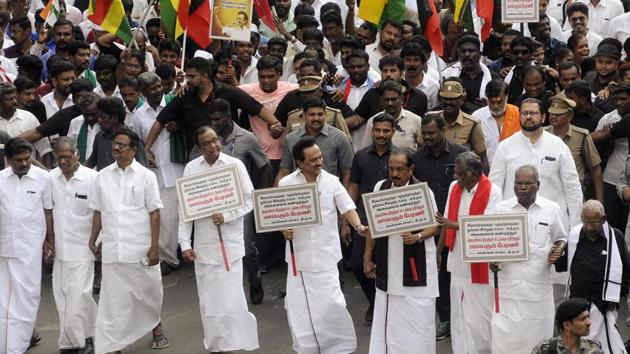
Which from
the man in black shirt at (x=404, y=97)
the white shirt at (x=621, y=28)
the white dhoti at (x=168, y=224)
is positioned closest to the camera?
Result: the man in black shirt at (x=404, y=97)

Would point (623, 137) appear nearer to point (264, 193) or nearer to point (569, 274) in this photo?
point (569, 274)

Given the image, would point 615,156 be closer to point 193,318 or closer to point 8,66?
point 193,318

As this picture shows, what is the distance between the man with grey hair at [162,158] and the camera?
48.3 feet

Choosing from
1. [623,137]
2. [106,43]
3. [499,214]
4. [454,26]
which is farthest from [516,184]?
[106,43]

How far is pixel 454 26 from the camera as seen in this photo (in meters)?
17.0

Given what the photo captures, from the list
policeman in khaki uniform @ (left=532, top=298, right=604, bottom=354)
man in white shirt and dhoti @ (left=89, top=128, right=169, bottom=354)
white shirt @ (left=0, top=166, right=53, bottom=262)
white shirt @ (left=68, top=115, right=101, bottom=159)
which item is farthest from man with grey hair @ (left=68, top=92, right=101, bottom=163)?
policeman in khaki uniform @ (left=532, top=298, right=604, bottom=354)

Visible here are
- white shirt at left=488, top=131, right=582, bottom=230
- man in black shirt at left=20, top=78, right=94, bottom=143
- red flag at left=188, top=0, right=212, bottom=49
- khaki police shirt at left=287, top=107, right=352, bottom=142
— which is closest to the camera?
white shirt at left=488, top=131, right=582, bottom=230

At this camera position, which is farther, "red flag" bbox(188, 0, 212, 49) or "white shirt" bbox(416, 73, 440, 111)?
"red flag" bbox(188, 0, 212, 49)

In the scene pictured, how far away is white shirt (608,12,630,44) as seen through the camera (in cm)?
1748

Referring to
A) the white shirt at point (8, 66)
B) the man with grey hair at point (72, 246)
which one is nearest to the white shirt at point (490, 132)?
the man with grey hair at point (72, 246)

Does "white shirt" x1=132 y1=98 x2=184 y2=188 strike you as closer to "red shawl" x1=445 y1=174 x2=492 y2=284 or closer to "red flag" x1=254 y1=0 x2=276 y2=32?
"red flag" x1=254 y1=0 x2=276 y2=32

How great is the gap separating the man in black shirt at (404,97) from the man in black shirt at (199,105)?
2.91ft

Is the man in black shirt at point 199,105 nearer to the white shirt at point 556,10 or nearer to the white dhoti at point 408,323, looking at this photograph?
the white dhoti at point 408,323

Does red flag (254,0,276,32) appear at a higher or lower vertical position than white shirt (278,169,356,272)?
higher
